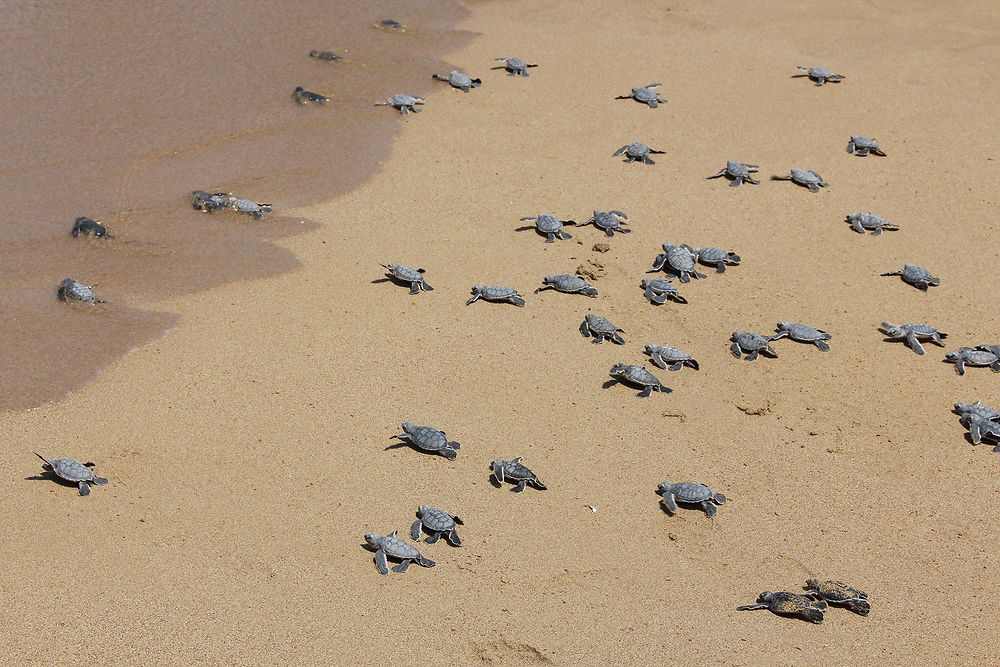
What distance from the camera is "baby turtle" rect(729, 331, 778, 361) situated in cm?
795

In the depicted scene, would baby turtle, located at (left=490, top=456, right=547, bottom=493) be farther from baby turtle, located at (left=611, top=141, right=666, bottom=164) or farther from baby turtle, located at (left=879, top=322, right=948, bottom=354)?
baby turtle, located at (left=611, top=141, right=666, bottom=164)

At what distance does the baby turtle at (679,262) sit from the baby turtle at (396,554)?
3860 millimetres

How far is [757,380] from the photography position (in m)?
7.77

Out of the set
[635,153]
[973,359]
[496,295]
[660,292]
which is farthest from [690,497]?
[635,153]

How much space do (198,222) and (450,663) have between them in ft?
17.5

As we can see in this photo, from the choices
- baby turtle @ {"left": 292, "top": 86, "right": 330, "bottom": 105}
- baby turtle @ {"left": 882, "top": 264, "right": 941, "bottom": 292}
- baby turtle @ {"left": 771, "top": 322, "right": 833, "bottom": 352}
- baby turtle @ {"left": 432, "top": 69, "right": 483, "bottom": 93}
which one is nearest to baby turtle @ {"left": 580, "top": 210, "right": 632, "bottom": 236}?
baby turtle @ {"left": 771, "top": 322, "right": 833, "bottom": 352}

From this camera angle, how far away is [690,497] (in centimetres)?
648

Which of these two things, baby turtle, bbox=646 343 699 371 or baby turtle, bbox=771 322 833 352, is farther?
baby turtle, bbox=771 322 833 352

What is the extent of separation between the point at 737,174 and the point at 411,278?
3.76 meters

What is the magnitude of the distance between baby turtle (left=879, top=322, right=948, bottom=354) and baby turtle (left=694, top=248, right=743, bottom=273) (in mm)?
1433

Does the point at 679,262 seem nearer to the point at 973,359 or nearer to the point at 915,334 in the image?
the point at 915,334

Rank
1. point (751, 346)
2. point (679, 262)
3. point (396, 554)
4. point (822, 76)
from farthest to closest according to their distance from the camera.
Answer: point (822, 76) < point (679, 262) < point (751, 346) < point (396, 554)

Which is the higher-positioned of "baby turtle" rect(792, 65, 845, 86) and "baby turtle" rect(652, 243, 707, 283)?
"baby turtle" rect(792, 65, 845, 86)

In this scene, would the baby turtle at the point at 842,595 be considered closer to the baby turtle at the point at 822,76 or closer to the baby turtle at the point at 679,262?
the baby turtle at the point at 679,262
